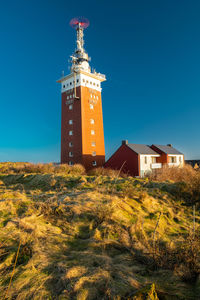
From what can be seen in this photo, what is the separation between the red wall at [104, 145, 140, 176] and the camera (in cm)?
2820

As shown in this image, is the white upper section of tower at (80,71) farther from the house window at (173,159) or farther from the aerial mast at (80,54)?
the house window at (173,159)

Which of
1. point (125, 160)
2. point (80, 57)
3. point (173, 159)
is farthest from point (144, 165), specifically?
point (80, 57)

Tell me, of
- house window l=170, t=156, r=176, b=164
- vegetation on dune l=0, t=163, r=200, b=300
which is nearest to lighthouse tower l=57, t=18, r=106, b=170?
house window l=170, t=156, r=176, b=164

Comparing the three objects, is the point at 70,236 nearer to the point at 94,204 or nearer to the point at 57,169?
the point at 94,204

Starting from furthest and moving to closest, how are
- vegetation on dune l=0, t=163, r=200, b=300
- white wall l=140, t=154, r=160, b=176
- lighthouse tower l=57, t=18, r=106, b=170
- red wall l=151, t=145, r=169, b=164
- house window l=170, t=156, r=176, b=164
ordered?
house window l=170, t=156, r=176, b=164 < red wall l=151, t=145, r=169, b=164 < lighthouse tower l=57, t=18, r=106, b=170 < white wall l=140, t=154, r=160, b=176 < vegetation on dune l=0, t=163, r=200, b=300

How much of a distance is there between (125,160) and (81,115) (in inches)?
378

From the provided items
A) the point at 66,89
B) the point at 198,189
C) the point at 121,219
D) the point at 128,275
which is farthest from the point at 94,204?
the point at 66,89

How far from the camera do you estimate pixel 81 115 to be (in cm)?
3022

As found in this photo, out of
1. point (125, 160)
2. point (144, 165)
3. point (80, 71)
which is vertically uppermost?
point (80, 71)

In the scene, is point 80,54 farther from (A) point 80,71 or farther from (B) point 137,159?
(B) point 137,159

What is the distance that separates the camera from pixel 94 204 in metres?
6.44

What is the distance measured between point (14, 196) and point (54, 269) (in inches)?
197

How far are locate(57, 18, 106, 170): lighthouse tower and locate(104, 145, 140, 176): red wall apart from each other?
2529 millimetres

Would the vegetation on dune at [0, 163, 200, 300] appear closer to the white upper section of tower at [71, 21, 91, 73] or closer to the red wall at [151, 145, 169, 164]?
the red wall at [151, 145, 169, 164]
